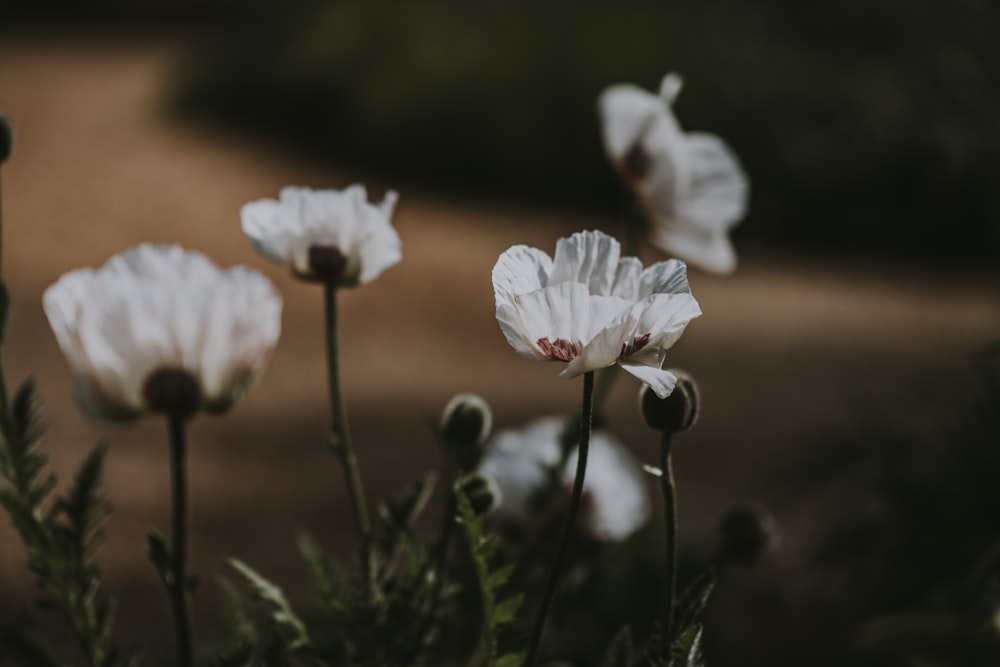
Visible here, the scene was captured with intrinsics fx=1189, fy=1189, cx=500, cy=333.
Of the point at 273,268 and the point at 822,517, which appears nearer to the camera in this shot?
the point at 822,517

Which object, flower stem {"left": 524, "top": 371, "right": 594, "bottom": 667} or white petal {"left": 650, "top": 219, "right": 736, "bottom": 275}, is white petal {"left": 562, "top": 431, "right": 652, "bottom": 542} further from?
flower stem {"left": 524, "top": 371, "right": 594, "bottom": 667}

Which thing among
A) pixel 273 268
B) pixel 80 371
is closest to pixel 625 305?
pixel 80 371

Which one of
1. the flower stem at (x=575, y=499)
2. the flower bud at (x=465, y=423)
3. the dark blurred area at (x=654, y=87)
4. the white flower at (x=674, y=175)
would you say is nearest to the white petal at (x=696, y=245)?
the white flower at (x=674, y=175)

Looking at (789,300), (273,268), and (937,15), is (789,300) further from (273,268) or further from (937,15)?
(273,268)

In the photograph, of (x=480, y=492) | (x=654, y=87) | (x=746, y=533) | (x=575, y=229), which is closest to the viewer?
(x=480, y=492)

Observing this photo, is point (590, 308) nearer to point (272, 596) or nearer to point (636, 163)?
point (272, 596)

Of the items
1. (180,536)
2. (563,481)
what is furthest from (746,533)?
(180,536)
